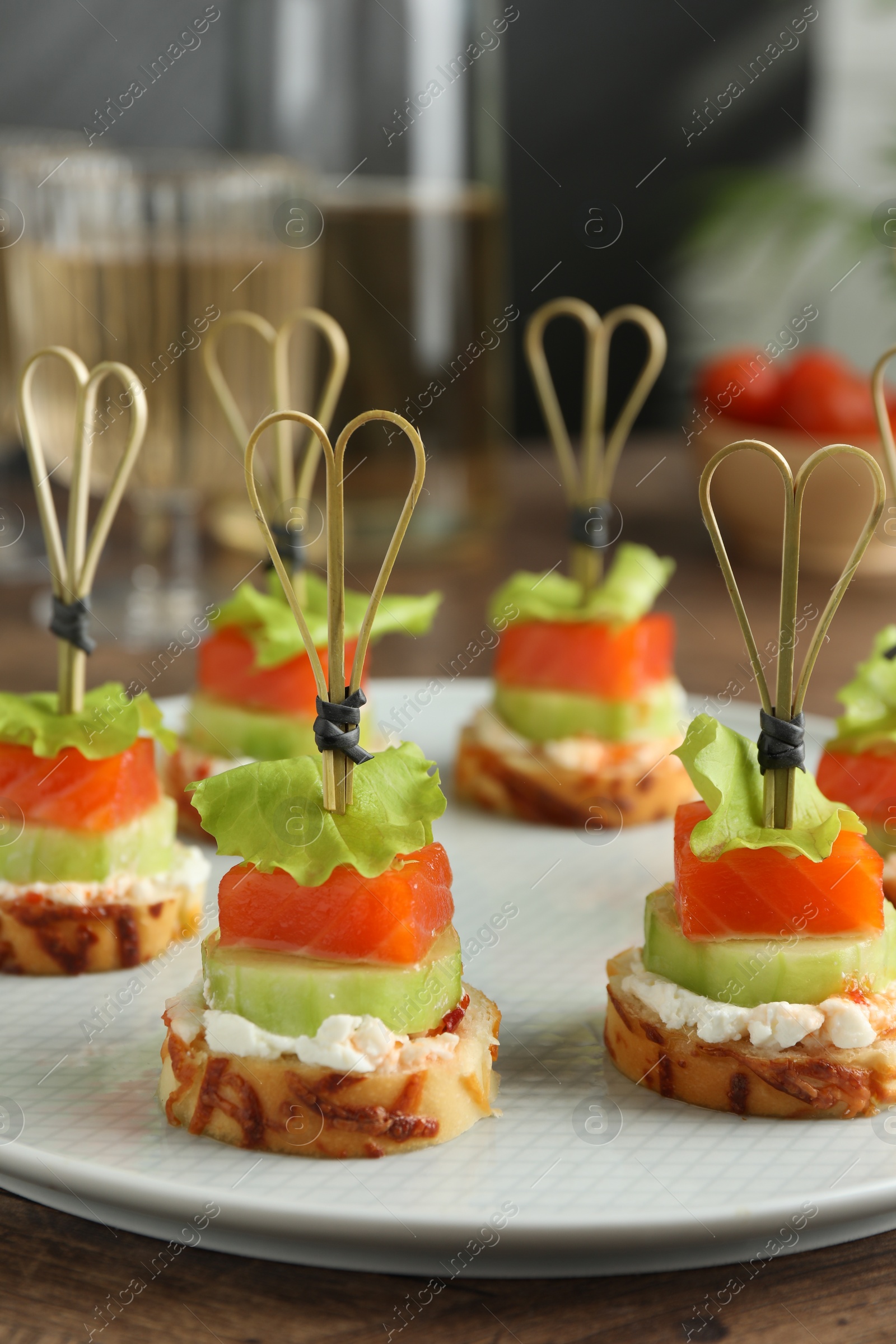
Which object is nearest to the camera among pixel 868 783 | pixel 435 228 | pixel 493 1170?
pixel 493 1170

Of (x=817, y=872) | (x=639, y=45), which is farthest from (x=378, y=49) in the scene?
(x=817, y=872)

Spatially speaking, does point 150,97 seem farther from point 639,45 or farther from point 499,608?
point 499,608

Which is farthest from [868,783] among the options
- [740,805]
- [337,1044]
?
[337,1044]

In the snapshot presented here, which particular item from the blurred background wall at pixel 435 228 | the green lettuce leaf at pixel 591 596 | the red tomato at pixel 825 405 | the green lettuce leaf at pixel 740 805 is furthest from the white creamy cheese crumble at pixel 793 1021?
the red tomato at pixel 825 405

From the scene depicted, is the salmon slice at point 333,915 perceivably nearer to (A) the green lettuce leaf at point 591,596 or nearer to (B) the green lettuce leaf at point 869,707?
(B) the green lettuce leaf at point 869,707

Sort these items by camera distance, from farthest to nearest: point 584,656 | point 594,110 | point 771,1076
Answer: point 594,110, point 584,656, point 771,1076

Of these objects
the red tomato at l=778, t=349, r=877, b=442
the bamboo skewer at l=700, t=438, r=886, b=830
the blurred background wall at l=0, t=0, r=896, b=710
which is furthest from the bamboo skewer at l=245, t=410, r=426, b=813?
the red tomato at l=778, t=349, r=877, b=442

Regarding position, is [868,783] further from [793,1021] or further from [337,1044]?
[337,1044]
